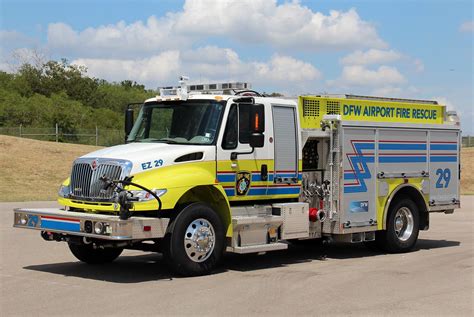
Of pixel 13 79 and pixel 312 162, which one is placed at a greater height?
pixel 13 79

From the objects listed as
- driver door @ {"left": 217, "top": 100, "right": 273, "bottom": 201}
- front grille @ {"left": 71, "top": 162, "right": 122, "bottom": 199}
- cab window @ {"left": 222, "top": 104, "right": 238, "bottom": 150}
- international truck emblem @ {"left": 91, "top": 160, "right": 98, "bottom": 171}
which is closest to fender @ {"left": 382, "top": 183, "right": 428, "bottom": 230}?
driver door @ {"left": 217, "top": 100, "right": 273, "bottom": 201}

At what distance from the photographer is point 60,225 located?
10.4m

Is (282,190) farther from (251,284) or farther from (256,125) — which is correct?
(251,284)

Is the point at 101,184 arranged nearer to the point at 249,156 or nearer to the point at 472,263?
the point at 249,156

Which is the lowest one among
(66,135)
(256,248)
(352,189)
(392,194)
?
(256,248)

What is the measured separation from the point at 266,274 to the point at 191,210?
5.14 ft

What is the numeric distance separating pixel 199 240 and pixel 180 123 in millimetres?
1932

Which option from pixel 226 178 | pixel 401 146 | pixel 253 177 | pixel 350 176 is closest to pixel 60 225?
pixel 226 178

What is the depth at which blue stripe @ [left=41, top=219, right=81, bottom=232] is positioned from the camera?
33.5 ft

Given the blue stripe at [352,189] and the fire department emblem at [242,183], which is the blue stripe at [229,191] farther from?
the blue stripe at [352,189]

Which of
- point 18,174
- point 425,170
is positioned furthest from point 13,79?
point 425,170

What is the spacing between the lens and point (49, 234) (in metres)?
10.8

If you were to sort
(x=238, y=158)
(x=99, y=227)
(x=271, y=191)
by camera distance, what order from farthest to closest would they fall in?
(x=271, y=191) → (x=238, y=158) → (x=99, y=227)

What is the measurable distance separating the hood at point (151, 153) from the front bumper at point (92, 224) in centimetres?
77
